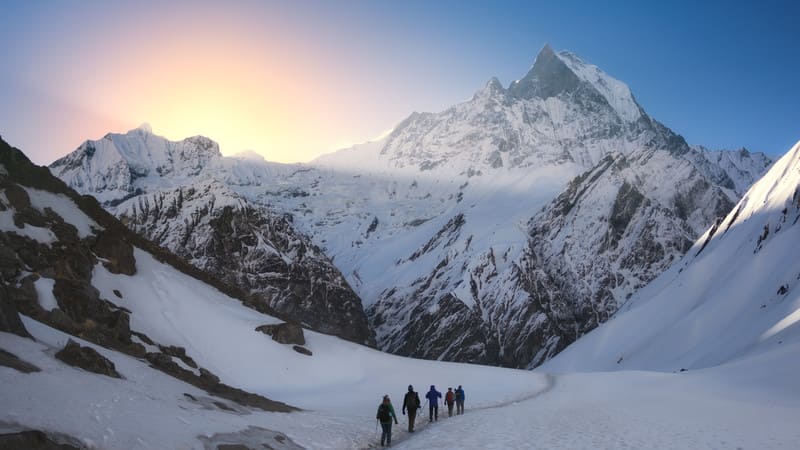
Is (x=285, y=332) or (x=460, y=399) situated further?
(x=285, y=332)

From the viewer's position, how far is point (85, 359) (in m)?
18.5

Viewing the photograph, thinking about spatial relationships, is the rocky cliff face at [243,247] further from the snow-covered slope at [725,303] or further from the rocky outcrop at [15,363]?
the rocky outcrop at [15,363]

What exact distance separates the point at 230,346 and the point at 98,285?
9.77 m

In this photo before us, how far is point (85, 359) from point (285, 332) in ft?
88.5

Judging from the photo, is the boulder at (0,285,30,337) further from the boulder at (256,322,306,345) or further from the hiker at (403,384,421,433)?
the boulder at (256,322,306,345)

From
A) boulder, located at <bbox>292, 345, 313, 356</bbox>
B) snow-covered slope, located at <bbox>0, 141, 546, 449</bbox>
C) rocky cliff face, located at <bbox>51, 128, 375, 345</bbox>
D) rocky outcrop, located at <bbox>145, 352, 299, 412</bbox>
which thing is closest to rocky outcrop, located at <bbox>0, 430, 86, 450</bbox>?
snow-covered slope, located at <bbox>0, 141, 546, 449</bbox>

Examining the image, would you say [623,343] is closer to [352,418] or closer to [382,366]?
[382,366]

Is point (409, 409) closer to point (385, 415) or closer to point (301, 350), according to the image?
point (385, 415)

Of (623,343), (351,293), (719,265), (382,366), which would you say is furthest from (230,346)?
(351,293)

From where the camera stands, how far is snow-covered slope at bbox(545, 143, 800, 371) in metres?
54.2

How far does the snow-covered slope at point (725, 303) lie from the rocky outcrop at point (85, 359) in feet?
121

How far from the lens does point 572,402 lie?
31.7 meters

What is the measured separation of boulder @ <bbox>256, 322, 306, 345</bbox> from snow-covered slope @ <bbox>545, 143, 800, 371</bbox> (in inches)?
1354

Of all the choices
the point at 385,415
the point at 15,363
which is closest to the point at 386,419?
the point at 385,415
